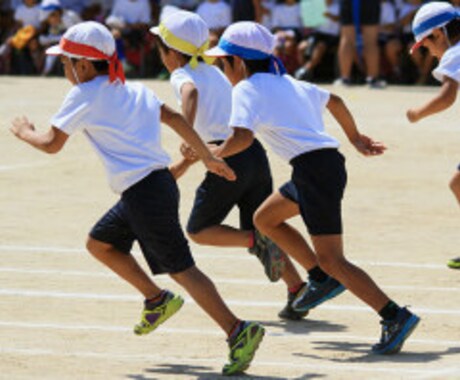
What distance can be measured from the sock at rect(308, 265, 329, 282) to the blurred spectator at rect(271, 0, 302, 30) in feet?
48.0

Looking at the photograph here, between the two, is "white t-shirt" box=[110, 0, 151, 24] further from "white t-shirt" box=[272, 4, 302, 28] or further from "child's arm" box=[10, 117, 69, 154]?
"child's arm" box=[10, 117, 69, 154]

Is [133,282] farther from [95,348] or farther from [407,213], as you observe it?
[407,213]

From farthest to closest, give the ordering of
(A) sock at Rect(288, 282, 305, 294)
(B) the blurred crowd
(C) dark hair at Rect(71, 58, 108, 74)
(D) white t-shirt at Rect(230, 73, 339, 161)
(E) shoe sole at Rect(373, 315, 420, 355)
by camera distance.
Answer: (B) the blurred crowd → (A) sock at Rect(288, 282, 305, 294) → (D) white t-shirt at Rect(230, 73, 339, 161) → (E) shoe sole at Rect(373, 315, 420, 355) → (C) dark hair at Rect(71, 58, 108, 74)

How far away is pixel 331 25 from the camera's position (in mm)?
22797

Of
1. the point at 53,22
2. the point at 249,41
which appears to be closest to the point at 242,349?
the point at 249,41

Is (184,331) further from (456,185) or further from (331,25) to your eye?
(331,25)

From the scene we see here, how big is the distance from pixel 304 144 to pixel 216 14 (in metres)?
15.1

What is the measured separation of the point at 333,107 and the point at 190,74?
3.42ft

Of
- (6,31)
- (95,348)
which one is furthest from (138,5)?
(95,348)

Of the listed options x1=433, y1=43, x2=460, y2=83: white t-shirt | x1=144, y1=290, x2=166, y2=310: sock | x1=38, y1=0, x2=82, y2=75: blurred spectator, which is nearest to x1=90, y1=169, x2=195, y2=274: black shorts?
x1=144, y1=290, x2=166, y2=310: sock

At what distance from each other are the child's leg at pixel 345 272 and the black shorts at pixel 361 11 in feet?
44.0

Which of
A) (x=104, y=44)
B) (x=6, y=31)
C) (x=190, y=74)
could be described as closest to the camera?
(x=104, y=44)

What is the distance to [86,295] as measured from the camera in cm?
980

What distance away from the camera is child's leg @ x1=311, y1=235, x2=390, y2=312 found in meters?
8.20
